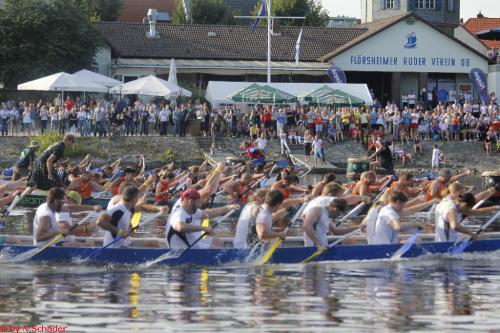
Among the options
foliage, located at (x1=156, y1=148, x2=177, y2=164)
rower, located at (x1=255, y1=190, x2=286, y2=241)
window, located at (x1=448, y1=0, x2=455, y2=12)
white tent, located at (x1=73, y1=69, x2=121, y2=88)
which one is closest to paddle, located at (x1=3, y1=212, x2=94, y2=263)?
rower, located at (x1=255, y1=190, x2=286, y2=241)

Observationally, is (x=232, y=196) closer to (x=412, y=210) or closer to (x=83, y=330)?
(x=412, y=210)

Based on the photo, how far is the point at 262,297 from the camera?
14992mm

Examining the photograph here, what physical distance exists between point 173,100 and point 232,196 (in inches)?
788

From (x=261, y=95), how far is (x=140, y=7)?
42.8 meters

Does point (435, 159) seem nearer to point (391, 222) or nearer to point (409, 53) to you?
point (409, 53)

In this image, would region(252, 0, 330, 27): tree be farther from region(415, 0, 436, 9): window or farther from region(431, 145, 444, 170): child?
region(431, 145, 444, 170): child

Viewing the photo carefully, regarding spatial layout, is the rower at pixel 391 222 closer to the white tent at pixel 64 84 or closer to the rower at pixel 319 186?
the rower at pixel 319 186

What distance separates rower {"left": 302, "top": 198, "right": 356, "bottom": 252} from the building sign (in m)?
39.2

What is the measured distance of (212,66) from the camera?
55.4 meters

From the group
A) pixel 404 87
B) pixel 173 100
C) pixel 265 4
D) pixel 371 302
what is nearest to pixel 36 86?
pixel 173 100

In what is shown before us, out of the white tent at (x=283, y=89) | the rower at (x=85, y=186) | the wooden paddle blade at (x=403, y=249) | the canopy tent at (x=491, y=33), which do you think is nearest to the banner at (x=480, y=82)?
the canopy tent at (x=491, y=33)

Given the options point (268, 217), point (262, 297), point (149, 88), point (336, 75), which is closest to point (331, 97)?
point (149, 88)

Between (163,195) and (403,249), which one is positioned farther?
(163,195)

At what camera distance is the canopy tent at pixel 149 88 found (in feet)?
136
